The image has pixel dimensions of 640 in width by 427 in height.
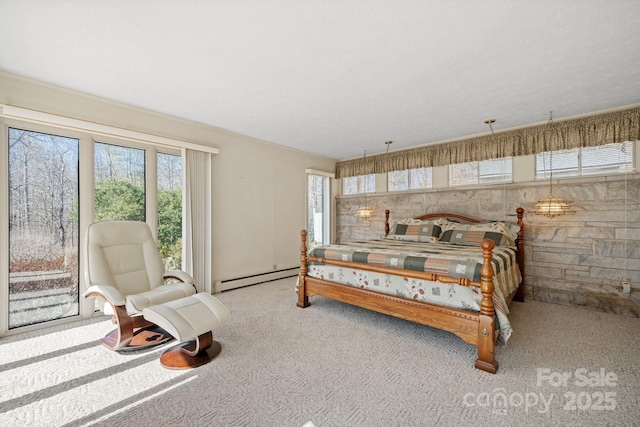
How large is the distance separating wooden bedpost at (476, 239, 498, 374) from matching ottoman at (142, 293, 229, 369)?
2.10 m

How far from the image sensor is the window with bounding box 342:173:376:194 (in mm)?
5852

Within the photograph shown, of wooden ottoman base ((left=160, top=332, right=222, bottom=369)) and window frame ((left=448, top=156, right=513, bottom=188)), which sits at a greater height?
window frame ((left=448, top=156, right=513, bottom=188))

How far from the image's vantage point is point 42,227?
2863 millimetres

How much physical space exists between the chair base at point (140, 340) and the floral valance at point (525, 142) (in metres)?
4.53

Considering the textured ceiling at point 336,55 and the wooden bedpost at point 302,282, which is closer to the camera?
the textured ceiling at point 336,55

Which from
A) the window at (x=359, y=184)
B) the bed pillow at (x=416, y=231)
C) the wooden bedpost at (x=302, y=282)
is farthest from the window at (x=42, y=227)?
the window at (x=359, y=184)

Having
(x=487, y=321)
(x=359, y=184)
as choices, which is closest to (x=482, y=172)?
(x=359, y=184)

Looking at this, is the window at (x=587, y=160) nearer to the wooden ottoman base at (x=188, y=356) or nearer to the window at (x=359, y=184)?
the window at (x=359, y=184)

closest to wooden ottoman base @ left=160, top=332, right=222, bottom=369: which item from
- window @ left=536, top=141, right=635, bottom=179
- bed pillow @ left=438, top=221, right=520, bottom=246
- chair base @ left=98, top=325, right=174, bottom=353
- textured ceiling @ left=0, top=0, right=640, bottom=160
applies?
chair base @ left=98, top=325, right=174, bottom=353

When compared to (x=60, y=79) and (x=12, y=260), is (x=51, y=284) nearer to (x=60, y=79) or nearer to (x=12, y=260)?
(x=12, y=260)

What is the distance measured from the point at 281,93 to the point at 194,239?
7.67 feet

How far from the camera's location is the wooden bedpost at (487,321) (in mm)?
2107

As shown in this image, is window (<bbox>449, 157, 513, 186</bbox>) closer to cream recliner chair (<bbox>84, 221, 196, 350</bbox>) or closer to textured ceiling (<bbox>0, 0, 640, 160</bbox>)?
textured ceiling (<bbox>0, 0, 640, 160</bbox>)

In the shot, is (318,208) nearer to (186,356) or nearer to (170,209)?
(170,209)
